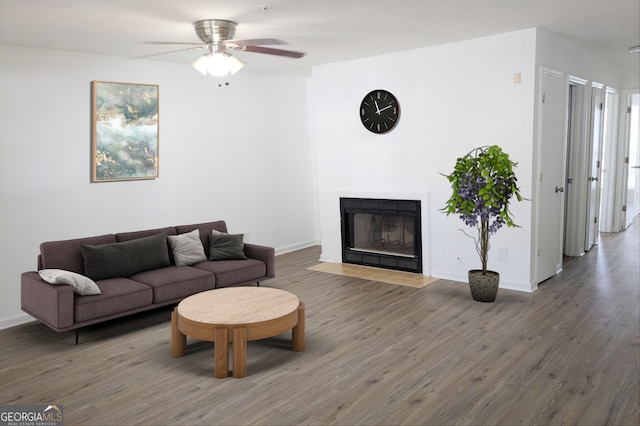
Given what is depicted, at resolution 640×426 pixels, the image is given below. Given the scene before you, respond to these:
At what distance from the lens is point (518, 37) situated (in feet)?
16.8

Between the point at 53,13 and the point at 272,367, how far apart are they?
9.62ft

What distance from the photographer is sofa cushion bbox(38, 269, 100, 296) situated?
4.14m

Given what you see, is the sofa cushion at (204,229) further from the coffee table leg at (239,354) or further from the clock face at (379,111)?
the coffee table leg at (239,354)

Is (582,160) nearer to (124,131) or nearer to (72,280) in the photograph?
(124,131)

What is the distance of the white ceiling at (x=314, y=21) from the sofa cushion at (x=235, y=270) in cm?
214

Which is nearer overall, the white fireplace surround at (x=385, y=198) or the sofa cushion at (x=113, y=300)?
the sofa cushion at (x=113, y=300)

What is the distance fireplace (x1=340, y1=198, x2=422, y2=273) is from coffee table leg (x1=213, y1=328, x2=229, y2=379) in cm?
317

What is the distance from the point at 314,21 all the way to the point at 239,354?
8.68 feet

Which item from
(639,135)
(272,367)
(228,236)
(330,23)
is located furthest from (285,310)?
(639,135)

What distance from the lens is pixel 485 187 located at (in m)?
4.79

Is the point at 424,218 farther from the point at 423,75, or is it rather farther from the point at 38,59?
the point at 38,59

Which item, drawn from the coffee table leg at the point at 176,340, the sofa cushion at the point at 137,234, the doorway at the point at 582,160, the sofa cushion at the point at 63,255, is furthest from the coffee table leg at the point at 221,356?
the doorway at the point at 582,160

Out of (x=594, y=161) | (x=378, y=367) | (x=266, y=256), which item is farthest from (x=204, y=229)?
(x=594, y=161)

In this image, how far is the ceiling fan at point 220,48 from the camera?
13.4ft
